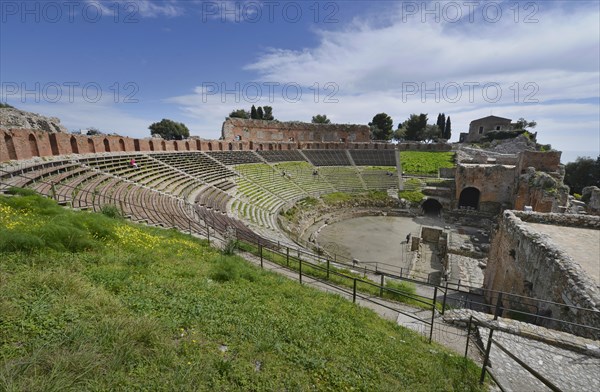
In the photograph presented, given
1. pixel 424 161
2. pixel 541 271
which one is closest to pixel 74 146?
pixel 541 271

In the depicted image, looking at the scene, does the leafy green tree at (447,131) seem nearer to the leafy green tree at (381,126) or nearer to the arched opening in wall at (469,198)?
the leafy green tree at (381,126)

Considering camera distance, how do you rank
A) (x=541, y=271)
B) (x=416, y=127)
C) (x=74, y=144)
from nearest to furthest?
(x=541, y=271) < (x=74, y=144) < (x=416, y=127)

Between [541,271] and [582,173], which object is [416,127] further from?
[541,271]

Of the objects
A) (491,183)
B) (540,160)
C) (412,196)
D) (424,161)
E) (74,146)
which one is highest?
(74,146)

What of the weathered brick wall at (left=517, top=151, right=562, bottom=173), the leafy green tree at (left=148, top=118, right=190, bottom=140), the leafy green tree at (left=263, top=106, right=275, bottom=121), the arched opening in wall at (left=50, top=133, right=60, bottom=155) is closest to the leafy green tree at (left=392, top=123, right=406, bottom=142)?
the leafy green tree at (left=263, top=106, right=275, bottom=121)

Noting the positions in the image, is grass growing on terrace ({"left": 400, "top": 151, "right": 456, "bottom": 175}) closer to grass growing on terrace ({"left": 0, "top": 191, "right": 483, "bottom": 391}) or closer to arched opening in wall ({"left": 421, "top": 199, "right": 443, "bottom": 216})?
arched opening in wall ({"left": 421, "top": 199, "right": 443, "bottom": 216})

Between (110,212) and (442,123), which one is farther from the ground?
(442,123)

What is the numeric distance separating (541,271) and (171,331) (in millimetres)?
9471

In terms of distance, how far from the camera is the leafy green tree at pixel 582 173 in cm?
3170

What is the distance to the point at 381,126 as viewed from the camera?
66250 millimetres

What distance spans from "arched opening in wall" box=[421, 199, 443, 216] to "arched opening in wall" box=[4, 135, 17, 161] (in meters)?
32.1

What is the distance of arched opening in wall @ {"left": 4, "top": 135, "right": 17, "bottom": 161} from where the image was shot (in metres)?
13.3

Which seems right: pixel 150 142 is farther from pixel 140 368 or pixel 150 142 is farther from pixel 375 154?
pixel 375 154

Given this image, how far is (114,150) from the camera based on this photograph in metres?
21.1
